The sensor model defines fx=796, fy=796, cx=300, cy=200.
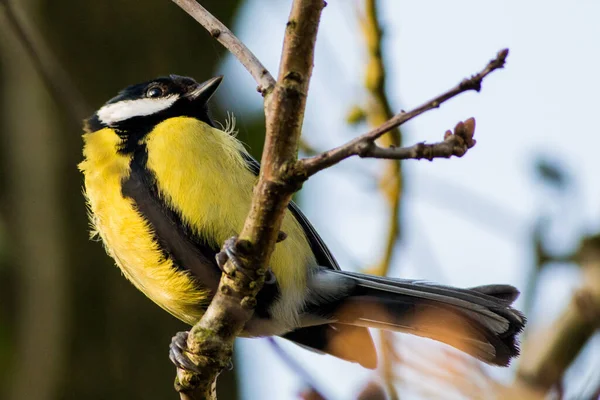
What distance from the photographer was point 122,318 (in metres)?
4.06

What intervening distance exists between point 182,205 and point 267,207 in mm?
792

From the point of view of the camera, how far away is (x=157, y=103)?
3.02 meters

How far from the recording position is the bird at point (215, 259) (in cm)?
243

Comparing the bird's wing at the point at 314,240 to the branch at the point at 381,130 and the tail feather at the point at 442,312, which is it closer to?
the tail feather at the point at 442,312

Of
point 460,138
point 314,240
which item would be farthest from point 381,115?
point 460,138

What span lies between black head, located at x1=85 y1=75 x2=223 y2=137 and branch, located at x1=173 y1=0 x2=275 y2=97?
3.05ft

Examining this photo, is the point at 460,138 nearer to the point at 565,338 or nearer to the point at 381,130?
the point at 381,130

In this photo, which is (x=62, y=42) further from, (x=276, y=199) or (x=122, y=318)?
(x=276, y=199)

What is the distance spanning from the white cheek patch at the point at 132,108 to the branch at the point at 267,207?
1.15 meters

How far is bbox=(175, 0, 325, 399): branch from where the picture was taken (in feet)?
5.55

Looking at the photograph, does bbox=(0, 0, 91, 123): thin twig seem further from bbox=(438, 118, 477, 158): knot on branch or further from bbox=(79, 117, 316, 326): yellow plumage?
bbox=(438, 118, 477, 158): knot on branch

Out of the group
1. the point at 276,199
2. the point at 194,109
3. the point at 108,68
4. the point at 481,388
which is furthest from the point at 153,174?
the point at 108,68

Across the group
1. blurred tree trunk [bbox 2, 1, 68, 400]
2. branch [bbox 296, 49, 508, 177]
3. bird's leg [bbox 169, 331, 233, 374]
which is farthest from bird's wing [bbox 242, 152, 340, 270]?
blurred tree trunk [bbox 2, 1, 68, 400]

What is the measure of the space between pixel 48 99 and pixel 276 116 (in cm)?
278
